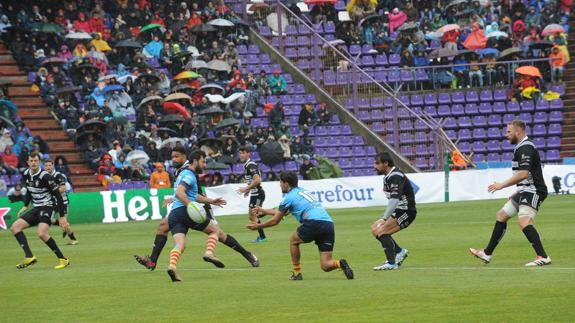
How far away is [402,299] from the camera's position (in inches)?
547

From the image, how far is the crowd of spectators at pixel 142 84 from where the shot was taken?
139ft

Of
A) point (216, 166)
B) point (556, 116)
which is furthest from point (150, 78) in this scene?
point (556, 116)

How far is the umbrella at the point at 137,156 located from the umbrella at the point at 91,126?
6.04ft

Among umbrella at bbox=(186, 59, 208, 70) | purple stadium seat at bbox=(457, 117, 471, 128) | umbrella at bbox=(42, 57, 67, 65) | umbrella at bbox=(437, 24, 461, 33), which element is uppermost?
umbrella at bbox=(437, 24, 461, 33)

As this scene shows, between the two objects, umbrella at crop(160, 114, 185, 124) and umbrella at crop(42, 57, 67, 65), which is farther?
umbrella at crop(42, 57, 67, 65)

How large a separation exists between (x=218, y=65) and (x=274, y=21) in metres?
6.12

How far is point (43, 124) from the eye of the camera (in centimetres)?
4459

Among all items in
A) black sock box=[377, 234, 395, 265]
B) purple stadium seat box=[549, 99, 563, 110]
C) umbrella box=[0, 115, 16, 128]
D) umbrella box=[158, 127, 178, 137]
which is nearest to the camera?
black sock box=[377, 234, 395, 265]

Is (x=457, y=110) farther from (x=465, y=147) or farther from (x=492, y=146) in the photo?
(x=492, y=146)

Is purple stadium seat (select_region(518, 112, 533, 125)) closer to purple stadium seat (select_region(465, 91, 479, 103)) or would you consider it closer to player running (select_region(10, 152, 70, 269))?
purple stadium seat (select_region(465, 91, 479, 103))

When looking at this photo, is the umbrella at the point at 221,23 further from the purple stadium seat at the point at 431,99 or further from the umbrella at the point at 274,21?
the purple stadium seat at the point at 431,99

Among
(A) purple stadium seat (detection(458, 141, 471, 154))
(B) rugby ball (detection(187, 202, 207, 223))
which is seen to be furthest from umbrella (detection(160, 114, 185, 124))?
(B) rugby ball (detection(187, 202, 207, 223))

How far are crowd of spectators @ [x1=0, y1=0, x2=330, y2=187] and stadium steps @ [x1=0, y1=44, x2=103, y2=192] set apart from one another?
56 cm

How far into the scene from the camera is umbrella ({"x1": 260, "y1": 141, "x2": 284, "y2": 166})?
43500 mm
